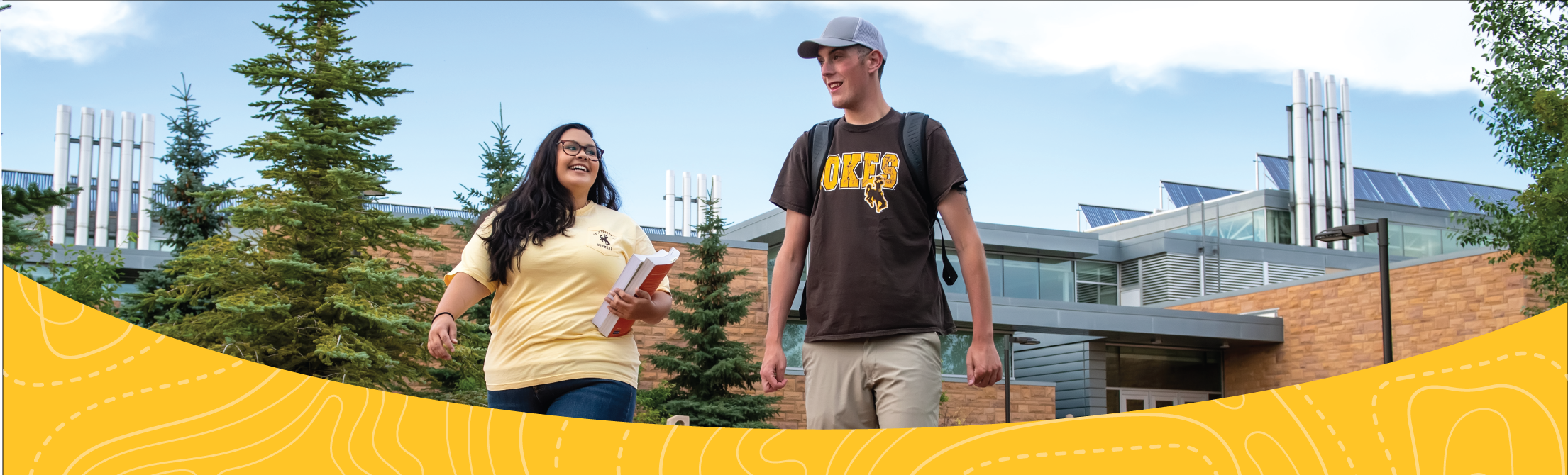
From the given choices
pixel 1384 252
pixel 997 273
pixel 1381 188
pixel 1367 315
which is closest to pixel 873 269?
pixel 1384 252

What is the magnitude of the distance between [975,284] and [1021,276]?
105 ft

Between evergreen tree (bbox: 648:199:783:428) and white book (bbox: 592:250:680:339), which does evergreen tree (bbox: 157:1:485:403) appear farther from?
white book (bbox: 592:250:680:339)

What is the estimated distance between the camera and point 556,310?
3.36 metres

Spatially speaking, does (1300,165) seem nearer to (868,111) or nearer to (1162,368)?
(1162,368)

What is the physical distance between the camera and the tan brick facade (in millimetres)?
23828

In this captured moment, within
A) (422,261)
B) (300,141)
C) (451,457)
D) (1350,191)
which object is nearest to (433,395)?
(300,141)

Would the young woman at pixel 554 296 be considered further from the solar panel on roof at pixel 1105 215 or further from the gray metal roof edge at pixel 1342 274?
the solar panel on roof at pixel 1105 215

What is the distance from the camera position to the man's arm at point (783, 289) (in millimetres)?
3293

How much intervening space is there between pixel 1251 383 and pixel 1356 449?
33.2m

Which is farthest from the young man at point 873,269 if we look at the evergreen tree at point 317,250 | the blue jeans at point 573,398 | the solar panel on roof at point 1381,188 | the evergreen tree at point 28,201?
the solar panel on roof at point 1381,188

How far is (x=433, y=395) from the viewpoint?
669 inches

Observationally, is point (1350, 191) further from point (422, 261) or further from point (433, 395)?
point (433, 395)

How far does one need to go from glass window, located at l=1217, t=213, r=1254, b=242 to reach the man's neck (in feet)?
141

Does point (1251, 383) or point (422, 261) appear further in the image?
point (1251, 383)
